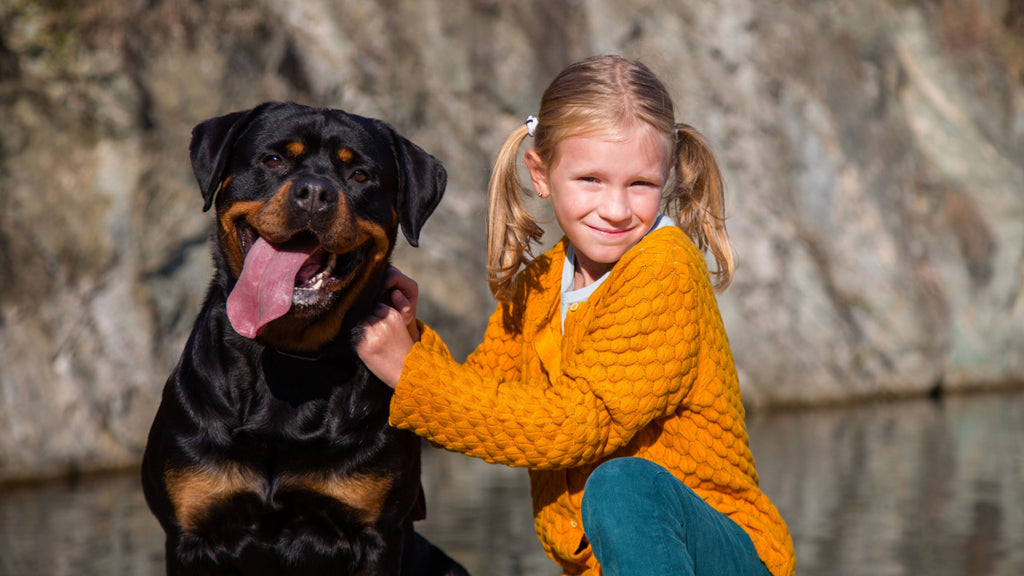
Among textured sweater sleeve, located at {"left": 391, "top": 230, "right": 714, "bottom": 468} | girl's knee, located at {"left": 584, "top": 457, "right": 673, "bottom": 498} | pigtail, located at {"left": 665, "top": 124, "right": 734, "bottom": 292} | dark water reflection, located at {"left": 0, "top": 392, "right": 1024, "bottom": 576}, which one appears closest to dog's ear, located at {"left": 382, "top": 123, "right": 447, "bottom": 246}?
textured sweater sleeve, located at {"left": 391, "top": 230, "right": 714, "bottom": 468}

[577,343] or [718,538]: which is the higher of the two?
[577,343]

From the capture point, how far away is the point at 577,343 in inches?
88.9

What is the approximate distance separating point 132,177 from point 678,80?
5.26m

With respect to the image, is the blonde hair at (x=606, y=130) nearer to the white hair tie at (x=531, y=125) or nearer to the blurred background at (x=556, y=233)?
the white hair tie at (x=531, y=125)

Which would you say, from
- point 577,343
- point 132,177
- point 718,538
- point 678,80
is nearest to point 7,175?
point 132,177

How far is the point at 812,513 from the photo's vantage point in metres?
4.68

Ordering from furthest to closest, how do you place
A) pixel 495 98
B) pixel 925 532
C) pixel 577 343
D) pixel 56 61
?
pixel 495 98, pixel 56 61, pixel 925 532, pixel 577 343

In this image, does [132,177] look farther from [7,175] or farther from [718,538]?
[718,538]

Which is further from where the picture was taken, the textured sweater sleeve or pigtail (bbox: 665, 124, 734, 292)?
pigtail (bbox: 665, 124, 734, 292)

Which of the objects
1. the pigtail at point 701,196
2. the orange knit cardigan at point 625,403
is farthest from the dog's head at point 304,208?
the pigtail at point 701,196

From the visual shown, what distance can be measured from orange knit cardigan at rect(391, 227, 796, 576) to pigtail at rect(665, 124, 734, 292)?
0.64 ft

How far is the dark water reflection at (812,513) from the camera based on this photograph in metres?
3.87

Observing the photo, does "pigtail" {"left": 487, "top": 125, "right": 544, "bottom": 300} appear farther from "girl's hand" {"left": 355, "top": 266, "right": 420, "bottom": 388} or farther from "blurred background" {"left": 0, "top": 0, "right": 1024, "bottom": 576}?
"blurred background" {"left": 0, "top": 0, "right": 1024, "bottom": 576}

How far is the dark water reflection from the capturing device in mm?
3871
